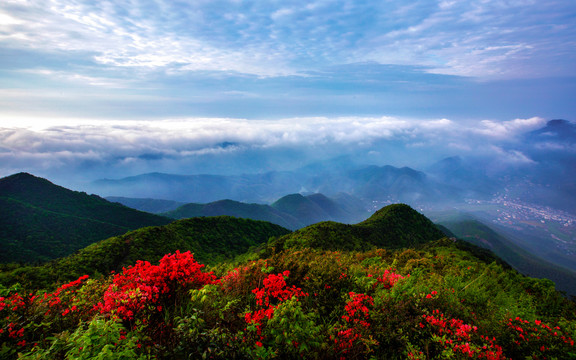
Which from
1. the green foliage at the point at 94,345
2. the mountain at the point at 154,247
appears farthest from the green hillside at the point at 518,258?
the green foliage at the point at 94,345

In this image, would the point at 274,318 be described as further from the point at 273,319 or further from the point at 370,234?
the point at 370,234

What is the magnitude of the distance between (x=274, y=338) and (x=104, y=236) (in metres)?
79.5

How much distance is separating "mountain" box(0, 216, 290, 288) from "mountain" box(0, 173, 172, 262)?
3005 cm

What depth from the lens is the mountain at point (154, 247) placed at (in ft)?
79.5

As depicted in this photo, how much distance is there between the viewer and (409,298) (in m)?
6.51

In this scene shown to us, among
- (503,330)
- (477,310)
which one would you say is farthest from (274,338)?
(477,310)

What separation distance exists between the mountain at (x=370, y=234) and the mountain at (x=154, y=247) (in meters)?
15.1

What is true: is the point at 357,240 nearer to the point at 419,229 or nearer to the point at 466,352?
the point at 419,229

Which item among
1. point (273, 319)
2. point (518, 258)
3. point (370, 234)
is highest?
point (273, 319)

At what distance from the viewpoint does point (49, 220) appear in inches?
2675

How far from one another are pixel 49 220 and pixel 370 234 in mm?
81887

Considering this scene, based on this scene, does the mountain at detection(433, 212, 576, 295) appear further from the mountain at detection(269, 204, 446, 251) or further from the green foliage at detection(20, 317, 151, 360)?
the green foliage at detection(20, 317, 151, 360)

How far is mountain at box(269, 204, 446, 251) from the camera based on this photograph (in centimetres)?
3297

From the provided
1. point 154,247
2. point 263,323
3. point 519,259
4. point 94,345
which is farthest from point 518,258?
point 94,345
